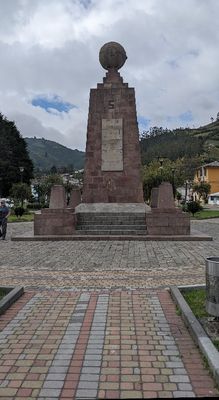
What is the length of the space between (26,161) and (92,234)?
157 ft

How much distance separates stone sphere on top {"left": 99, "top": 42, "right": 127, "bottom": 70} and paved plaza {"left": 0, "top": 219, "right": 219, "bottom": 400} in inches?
475

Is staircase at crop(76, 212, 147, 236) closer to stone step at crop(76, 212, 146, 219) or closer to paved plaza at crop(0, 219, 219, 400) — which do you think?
stone step at crop(76, 212, 146, 219)

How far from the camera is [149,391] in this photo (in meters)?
3.55

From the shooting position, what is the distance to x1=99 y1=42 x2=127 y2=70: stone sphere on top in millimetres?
19359

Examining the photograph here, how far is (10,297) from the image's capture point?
643 cm

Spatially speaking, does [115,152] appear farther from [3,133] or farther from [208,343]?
[3,133]

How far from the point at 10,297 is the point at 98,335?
1.94 metres

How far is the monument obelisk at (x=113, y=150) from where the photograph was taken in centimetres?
1914

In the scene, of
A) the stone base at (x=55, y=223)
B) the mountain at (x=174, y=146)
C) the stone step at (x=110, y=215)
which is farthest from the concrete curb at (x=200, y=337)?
the mountain at (x=174, y=146)

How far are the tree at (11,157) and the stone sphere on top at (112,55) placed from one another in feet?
132

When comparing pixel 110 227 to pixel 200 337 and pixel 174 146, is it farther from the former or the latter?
pixel 174 146

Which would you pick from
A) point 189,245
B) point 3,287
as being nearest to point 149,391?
point 3,287

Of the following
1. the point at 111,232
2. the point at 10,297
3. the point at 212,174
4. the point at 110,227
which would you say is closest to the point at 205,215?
the point at 110,227

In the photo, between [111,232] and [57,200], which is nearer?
[111,232]
